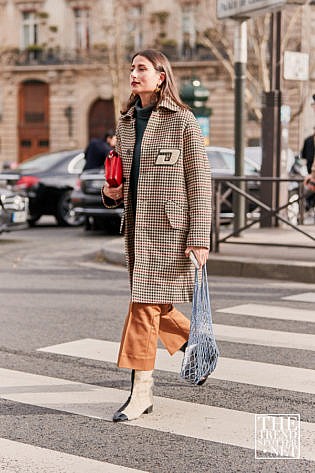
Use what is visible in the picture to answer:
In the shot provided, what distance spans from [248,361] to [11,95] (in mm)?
47693

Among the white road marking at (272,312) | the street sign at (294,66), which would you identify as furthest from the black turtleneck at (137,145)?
the street sign at (294,66)

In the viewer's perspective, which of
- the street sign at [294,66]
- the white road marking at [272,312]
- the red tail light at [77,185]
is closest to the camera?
the white road marking at [272,312]

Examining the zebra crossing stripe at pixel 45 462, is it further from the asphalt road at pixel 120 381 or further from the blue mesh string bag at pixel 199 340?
the blue mesh string bag at pixel 199 340

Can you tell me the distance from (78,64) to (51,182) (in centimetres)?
3379

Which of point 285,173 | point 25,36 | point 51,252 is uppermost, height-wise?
point 25,36

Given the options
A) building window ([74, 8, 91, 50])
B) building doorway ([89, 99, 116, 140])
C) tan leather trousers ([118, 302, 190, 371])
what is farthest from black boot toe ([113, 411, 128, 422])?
building window ([74, 8, 91, 50])

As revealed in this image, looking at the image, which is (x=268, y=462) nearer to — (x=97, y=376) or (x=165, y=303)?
(x=165, y=303)

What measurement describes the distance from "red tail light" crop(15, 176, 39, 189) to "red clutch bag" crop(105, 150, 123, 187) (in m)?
13.1

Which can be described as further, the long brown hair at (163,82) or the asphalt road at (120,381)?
the long brown hair at (163,82)

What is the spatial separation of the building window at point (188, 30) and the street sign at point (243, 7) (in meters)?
36.3

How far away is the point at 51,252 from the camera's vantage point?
13.5 meters

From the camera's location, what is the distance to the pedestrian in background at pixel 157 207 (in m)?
4.71

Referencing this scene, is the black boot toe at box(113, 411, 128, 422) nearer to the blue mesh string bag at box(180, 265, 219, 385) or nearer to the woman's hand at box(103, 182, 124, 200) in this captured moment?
the blue mesh string bag at box(180, 265, 219, 385)

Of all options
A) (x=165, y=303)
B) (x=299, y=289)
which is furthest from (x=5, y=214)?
(x=165, y=303)
